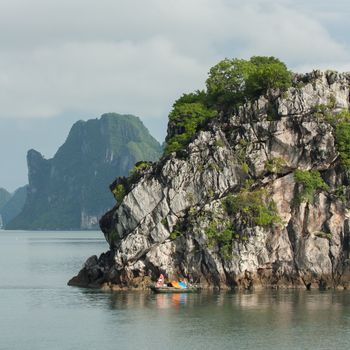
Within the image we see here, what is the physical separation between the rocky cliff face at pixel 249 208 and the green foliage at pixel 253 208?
0.11 meters

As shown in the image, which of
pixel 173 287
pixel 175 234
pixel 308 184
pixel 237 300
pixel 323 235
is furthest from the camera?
pixel 308 184

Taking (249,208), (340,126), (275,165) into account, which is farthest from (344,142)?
(249,208)

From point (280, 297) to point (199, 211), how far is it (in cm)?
1350

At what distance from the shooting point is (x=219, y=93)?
3851 inches

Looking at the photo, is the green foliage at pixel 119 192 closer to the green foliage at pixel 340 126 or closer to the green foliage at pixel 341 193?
the green foliage at pixel 340 126

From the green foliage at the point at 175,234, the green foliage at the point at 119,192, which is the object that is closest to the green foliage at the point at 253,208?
the green foliage at the point at 175,234

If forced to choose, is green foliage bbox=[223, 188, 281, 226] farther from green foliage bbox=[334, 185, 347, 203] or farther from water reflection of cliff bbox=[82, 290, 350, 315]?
water reflection of cliff bbox=[82, 290, 350, 315]

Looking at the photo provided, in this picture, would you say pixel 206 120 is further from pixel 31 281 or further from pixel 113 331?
pixel 113 331

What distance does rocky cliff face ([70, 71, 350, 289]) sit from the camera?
82.2m

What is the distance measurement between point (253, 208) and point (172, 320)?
2228 centimetres

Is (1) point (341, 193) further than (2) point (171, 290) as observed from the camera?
Yes

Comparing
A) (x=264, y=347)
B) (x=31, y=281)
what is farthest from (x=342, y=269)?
(x=31, y=281)

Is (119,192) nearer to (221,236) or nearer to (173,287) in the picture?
(221,236)

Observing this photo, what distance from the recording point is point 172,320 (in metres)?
64.4
